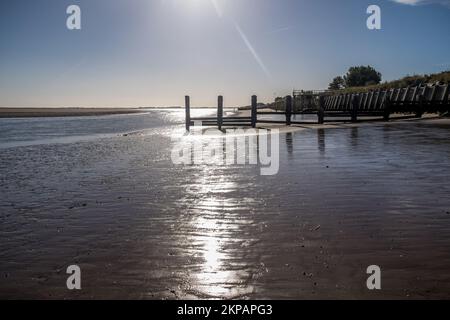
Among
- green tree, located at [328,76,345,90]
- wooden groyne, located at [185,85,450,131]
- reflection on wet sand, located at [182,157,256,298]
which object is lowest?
reflection on wet sand, located at [182,157,256,298]

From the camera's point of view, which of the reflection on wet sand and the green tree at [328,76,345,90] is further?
the green tree at [328,76,345,90]

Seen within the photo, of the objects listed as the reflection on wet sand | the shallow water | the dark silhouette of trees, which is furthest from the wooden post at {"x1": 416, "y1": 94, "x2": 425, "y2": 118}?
the dark silhouette of trees

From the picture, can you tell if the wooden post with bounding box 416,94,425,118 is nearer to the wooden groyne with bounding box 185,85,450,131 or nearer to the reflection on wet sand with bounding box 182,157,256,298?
the wooden groyne with bounding box 185,85,450,131

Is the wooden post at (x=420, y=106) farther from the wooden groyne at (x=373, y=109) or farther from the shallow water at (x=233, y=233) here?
the shallow water at (x=233, y=233)

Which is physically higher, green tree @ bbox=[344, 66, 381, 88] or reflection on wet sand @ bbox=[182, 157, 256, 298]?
green tree @ bbox=[344, 66, 381, 88]

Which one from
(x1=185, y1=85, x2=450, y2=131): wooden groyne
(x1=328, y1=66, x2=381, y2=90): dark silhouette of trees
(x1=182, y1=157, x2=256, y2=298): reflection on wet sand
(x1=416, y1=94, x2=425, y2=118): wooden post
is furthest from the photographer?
(x1=328, y1=66, x2=381, y2=90): dark silhouette of trees

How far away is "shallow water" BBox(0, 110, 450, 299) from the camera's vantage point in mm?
3254

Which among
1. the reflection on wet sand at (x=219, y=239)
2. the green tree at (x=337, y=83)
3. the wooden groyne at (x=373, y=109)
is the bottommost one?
the reflection on wet sand at (x=219, y=239)

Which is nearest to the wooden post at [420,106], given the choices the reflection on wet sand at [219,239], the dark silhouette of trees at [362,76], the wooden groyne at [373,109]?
the wooden groyne at [373,109]

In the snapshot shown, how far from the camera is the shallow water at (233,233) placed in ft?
10.7

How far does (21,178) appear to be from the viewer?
31.6 ft

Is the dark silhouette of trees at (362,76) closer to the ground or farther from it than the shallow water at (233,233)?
farther from it
